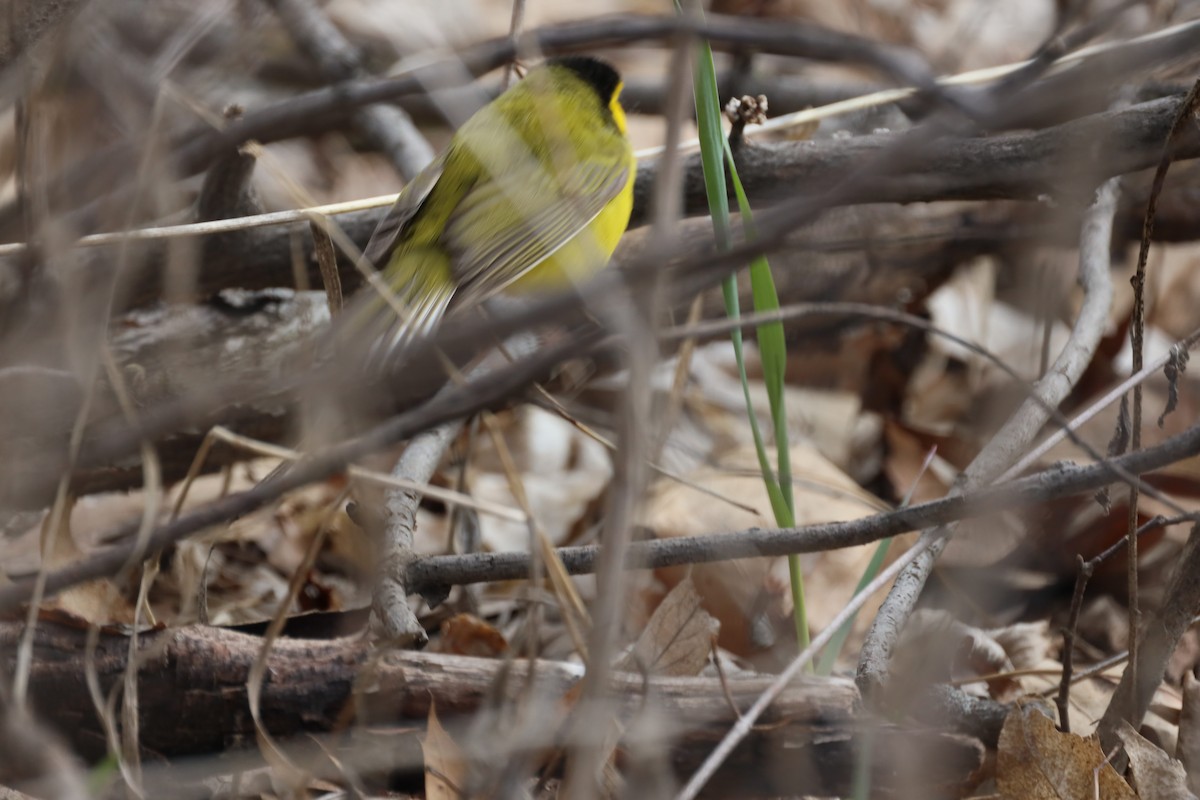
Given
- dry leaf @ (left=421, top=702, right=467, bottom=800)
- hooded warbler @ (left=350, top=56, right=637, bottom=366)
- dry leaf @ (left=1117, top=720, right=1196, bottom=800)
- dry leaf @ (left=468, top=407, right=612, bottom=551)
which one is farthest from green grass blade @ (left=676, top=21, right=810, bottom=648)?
dry leaf @ (left=468, top=407, right=612, bottom=551)

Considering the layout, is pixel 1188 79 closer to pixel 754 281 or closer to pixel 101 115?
pixel 754 281

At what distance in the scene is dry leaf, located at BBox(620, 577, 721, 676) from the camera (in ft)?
6.83

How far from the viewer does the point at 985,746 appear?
6.63 ft

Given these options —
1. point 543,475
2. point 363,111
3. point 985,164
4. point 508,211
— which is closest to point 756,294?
point 985,164

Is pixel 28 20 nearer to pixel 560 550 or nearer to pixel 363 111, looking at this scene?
pixel 560 550

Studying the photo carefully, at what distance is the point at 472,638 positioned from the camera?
8.04 feet

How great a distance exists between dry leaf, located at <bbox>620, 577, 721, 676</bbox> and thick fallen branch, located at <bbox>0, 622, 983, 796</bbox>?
20 cm

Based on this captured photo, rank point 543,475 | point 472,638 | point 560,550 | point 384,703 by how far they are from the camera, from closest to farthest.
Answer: point 384,703, point 560,550, point 472,638, point 543,475

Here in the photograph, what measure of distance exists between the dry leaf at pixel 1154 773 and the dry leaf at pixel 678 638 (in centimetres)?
76

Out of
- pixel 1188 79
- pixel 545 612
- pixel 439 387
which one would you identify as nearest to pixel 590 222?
pixel 439 387

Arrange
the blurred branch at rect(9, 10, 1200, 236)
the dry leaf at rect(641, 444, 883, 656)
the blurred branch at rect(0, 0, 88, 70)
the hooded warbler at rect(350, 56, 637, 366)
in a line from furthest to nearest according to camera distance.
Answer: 1. the hooded warbler at rect(350, 56, 637, 366)
2. the dry leaf at rect(641, 444, 883, 656)
3. the blurred branch at rect(0, 0, 88, 70)
4. the blurred branch at rect(9, 10, 1200, 236)

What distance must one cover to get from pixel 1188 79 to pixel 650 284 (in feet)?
9.96

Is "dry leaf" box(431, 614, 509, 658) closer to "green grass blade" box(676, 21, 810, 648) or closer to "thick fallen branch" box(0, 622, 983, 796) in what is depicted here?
"thick fallen branch" box(0, 622, 983, 796)

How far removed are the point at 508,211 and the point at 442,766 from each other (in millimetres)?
1937
